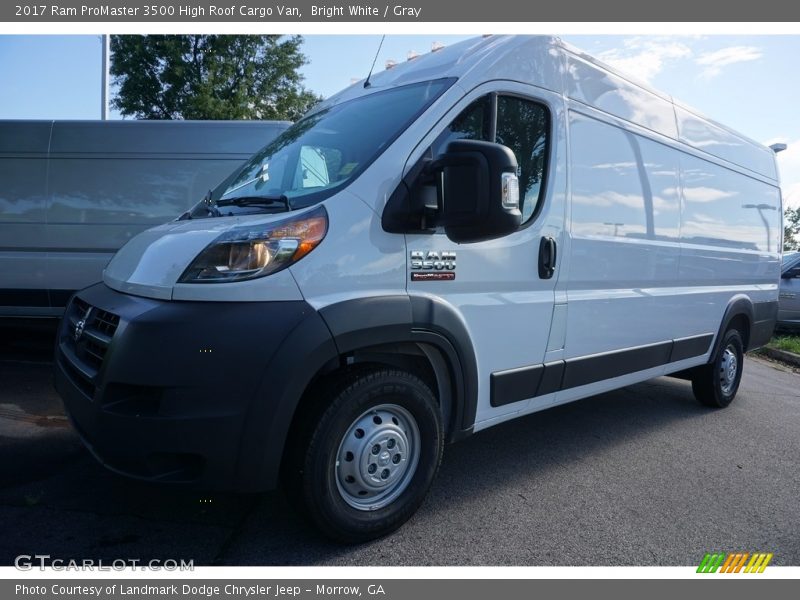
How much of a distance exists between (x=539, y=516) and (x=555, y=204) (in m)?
1.76

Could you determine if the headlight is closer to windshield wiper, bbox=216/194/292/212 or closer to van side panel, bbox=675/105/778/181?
windshield wiper, bbox=216/194/292/212

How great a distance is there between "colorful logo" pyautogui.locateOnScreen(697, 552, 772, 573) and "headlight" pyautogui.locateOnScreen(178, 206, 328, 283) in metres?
2.39

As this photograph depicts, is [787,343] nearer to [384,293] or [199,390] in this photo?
Result: [384,293]

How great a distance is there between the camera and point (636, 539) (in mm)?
3059

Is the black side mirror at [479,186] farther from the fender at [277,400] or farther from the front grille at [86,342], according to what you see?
the front grille at [86,342]

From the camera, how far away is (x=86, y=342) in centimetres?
275

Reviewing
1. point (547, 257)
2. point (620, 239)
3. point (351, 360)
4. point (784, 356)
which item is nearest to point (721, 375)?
point (620, 239)

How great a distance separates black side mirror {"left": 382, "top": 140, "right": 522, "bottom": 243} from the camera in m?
2.67

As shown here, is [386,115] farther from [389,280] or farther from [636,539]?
[636,539]

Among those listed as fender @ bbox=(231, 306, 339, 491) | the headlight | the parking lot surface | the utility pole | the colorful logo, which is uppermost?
the utility pole

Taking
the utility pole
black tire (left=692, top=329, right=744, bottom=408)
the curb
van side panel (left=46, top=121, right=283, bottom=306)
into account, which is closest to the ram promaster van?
black tire (left=692, top=329, right=744, bottom=408)

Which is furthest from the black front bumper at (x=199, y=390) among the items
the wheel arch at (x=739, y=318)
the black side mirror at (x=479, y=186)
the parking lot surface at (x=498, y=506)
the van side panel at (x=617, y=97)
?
the wheel arch at (x=739, y=318)

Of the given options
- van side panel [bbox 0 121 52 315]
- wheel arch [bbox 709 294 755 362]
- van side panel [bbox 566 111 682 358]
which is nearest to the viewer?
van side panel [bbox 566 111 682 358]

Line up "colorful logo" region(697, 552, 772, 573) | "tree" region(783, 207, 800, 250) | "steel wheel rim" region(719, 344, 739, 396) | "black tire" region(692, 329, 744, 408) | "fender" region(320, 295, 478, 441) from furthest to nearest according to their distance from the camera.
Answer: "tree" region(783, 207, 800, 250) → "steel wheel rim" region(719, 344, 739, 396) → "black tire" region(692, 329, 744, 408) → "colorful logo" region(697, 552, 772, 573) → "fender" region(320, 295, 478, 441)
